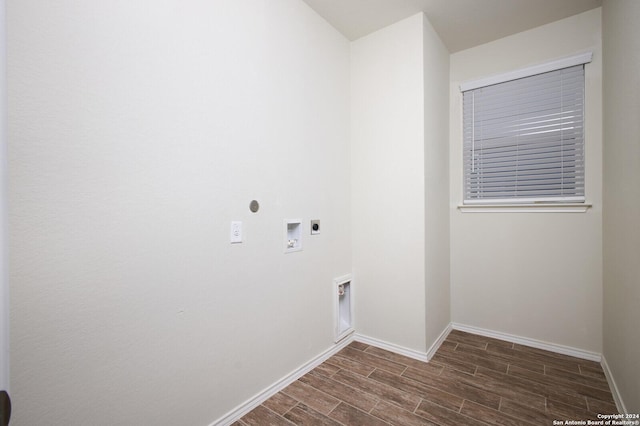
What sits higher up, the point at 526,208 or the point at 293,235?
the point at 526,208

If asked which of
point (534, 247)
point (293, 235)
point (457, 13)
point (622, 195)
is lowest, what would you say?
point (534, 247)

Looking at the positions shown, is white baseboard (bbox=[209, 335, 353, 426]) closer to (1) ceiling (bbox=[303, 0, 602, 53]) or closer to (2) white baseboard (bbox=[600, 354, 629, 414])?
(2) white baseboard (bbox=[600, 354, 629, 414])

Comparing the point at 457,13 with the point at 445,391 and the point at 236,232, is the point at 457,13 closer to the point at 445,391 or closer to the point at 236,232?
the point at 236,232

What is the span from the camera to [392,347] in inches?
101

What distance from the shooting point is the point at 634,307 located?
1.54 metres

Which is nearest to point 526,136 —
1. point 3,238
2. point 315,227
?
point 315,227

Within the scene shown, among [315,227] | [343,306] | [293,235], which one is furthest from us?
[343,306]

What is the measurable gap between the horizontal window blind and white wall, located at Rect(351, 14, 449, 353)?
314 millimetres

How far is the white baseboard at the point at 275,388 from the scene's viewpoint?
170cm

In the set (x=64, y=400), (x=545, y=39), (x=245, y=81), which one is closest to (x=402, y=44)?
(x=545, y=39)

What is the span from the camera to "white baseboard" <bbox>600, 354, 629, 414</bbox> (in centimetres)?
169

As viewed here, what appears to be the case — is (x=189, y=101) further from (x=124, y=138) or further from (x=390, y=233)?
(x=390, y=233)

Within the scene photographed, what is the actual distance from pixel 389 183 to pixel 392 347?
1.42m

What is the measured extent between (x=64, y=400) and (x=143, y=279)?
49cm
